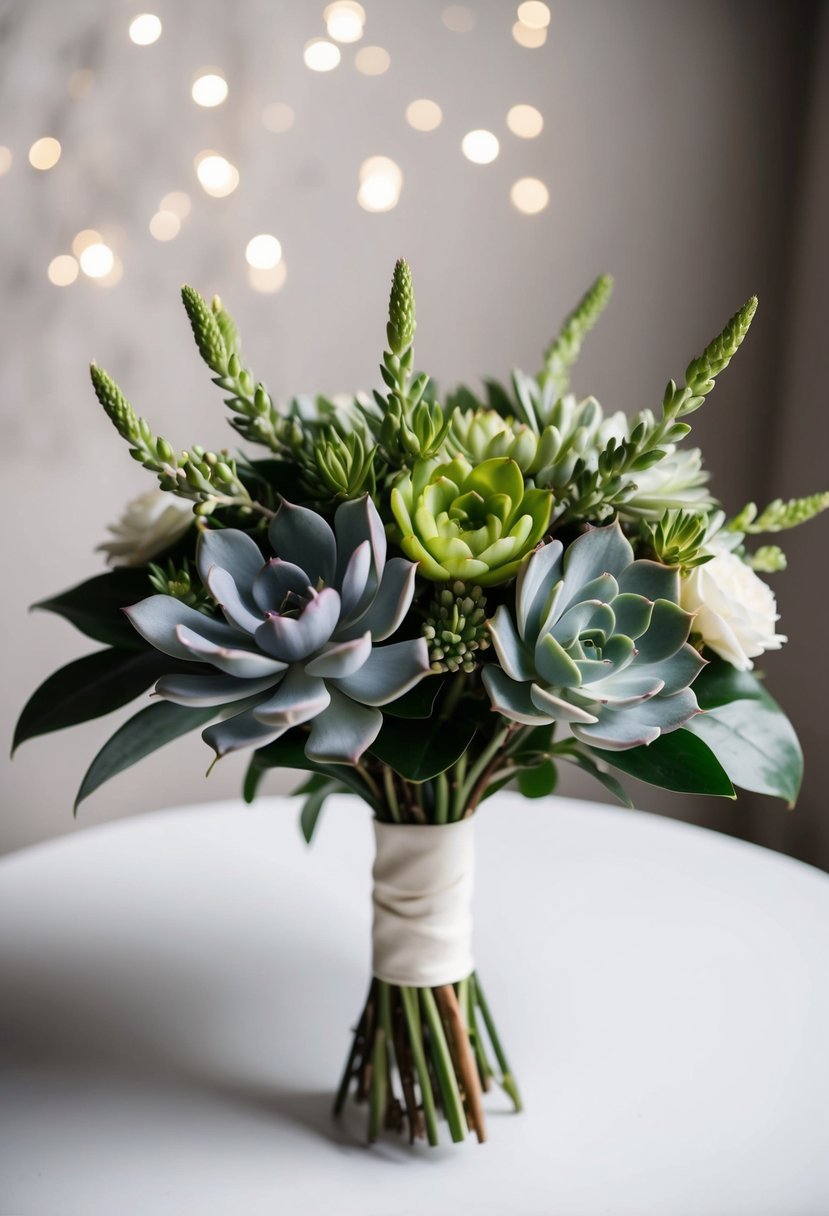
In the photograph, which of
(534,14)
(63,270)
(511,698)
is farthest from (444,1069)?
(534,14)

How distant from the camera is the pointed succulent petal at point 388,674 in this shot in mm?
491

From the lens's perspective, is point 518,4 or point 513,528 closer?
point 513,528

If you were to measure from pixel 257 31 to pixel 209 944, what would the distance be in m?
1.03

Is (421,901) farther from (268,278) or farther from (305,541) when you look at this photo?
(268,278)

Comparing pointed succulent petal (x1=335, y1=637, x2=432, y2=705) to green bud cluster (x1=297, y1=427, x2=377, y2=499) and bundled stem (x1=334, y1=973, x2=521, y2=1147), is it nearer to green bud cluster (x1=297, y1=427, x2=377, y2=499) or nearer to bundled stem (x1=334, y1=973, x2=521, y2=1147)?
green bud cluster (x1=297, y1=427, x2=377, y2=499)

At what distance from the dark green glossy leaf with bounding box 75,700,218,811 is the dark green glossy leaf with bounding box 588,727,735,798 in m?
0.24

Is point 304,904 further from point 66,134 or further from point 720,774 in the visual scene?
point 66,134

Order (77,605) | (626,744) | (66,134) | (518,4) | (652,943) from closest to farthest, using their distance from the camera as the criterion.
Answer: (626,744)
(77,605)
(652,943)
(66,134)
(518,4)

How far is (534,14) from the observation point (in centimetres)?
135

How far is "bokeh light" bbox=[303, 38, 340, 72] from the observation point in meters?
1.28

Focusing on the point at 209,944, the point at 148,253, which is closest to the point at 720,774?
the point at 209,944

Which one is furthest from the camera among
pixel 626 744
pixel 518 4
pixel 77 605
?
pixel 518 4

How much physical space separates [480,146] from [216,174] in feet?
1.13

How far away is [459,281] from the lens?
142 centimetres
